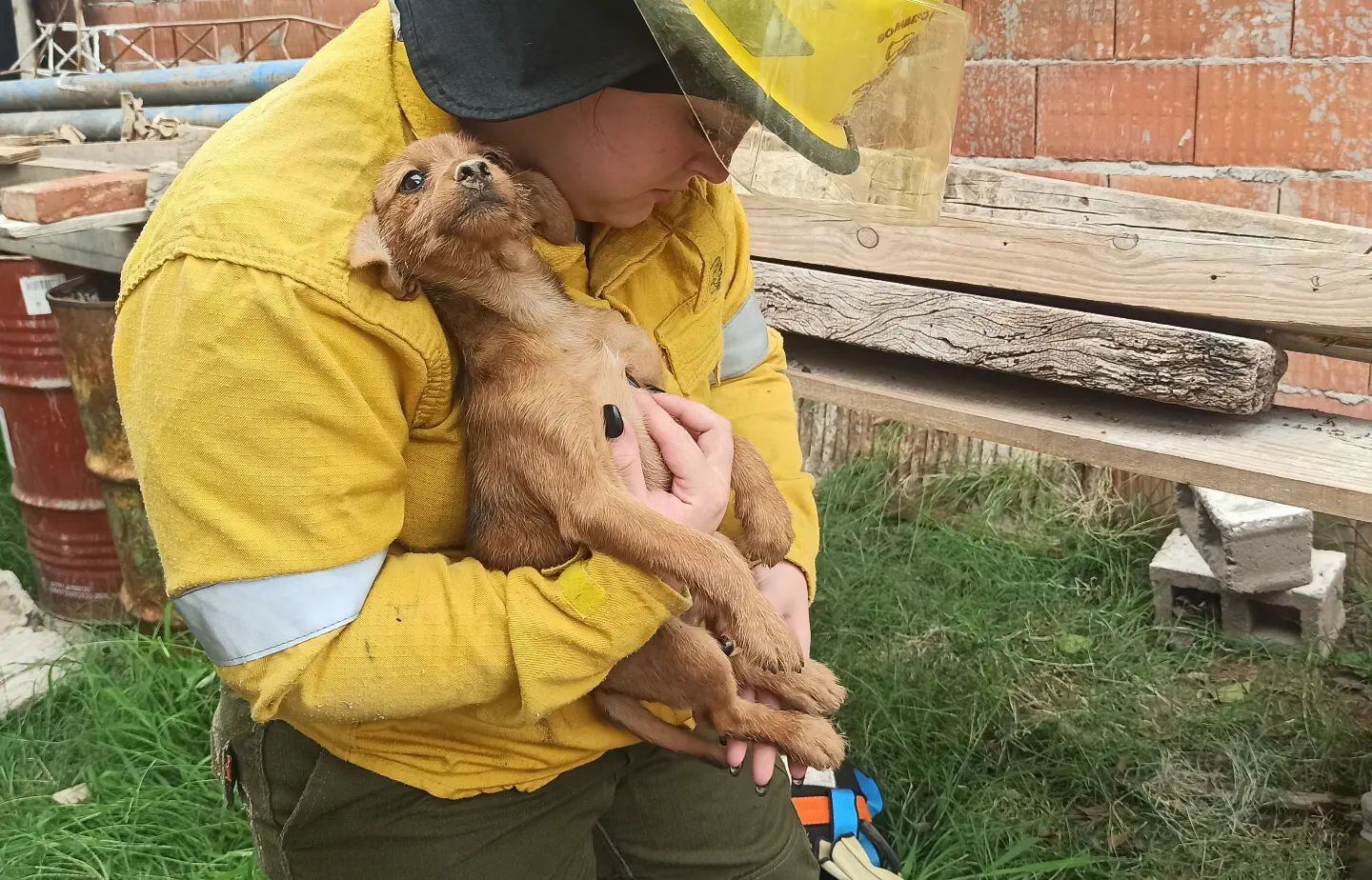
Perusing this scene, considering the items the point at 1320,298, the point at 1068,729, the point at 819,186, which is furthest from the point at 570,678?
the point at 1068,729

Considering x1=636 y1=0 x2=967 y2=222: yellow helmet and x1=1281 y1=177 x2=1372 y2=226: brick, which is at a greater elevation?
x1=636 y1=0 x2=967 y2=222: yellow helmet

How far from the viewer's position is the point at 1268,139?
3971mm

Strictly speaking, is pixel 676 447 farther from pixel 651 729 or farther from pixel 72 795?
pixel 72 795

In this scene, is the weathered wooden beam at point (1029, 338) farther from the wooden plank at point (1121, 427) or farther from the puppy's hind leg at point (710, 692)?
the puppy's hind leg at point (710, 692)

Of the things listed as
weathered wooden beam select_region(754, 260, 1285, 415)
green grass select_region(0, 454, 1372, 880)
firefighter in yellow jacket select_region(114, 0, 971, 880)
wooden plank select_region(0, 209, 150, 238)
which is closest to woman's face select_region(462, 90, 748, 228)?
firefighter in yellow jacket select_region(114, 0, 971, 880)

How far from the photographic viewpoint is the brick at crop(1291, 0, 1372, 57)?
373cm

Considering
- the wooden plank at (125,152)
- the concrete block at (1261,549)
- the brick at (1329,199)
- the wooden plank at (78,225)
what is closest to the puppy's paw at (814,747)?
the concrete block at (1261,549)

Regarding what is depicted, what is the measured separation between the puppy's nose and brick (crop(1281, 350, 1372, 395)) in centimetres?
325

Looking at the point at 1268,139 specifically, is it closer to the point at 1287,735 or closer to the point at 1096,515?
the point at 1096,515

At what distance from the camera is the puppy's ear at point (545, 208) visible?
1.70 meters

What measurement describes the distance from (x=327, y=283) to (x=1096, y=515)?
371 centimetres

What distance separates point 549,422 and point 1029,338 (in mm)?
1371

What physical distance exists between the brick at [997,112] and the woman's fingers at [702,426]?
2.91 m

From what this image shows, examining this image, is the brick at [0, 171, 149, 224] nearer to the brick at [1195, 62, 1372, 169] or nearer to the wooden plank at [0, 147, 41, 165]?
the wooden plank at [0, 147, 41, 165]
